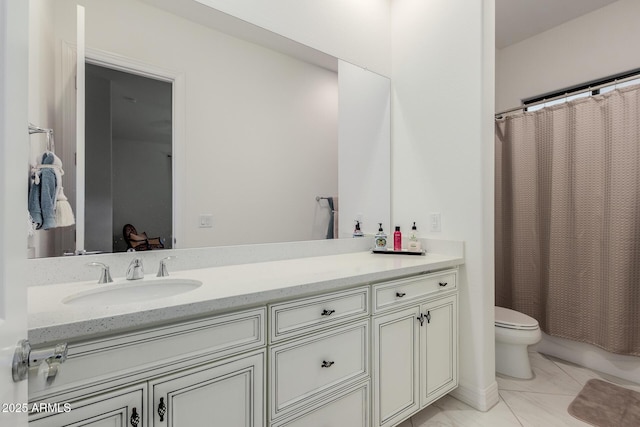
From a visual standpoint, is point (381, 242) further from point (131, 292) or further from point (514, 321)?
point (131, 292)

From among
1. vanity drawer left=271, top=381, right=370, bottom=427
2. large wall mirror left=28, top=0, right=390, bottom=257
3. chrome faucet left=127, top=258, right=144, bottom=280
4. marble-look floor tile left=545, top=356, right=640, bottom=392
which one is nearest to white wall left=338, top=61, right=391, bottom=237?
large wall mirror left=28, top=0, right=390, bottom=257

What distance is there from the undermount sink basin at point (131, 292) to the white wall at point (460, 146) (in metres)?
1.55

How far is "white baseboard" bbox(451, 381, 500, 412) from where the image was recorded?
183cm

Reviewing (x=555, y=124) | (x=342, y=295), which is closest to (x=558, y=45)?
(x=555, y=124)

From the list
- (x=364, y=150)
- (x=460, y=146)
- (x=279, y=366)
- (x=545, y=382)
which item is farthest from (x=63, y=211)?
(x=545, y=382)

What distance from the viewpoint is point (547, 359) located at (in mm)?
2480

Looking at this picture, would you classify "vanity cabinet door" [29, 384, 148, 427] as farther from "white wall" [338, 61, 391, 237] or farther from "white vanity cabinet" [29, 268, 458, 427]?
"white wall" [338, 61, 391, 237]

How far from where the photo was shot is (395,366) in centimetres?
151

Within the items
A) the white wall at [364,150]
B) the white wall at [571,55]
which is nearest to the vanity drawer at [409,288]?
the white wall at [364,150]

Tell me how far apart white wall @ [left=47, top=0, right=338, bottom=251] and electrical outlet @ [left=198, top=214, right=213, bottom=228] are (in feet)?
0.06

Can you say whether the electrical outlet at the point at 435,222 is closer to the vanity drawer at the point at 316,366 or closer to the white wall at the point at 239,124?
the white wall at the point at 239,124

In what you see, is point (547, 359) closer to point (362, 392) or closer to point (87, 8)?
point (362, 392)

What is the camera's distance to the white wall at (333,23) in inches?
65.6

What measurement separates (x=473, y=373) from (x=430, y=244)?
0.81m
